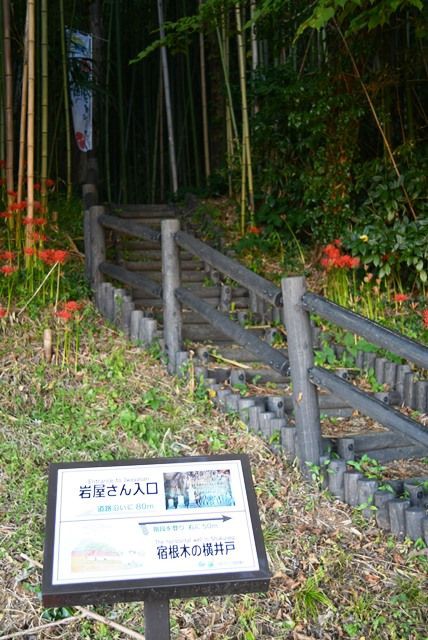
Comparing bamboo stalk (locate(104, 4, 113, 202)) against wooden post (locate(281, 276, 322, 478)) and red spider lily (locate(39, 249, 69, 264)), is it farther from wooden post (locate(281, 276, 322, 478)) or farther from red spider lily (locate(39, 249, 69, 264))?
wooden post (locate(281, 276, 322, 478))

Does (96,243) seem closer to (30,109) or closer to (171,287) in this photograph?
(30,109)

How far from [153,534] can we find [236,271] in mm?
2499

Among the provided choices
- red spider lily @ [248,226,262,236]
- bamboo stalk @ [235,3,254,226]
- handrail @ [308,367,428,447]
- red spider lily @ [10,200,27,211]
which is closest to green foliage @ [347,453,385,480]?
handrail @ [308,367,428,447]

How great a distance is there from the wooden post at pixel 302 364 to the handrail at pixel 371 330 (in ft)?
0.19

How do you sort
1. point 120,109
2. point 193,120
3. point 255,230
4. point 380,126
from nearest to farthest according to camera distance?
point 380,126
point 255,230
point 120,109
point 193,120

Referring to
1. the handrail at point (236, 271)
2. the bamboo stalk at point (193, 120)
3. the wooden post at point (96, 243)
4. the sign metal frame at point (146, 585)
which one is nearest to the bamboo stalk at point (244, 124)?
the wooden post at point (96, 243)

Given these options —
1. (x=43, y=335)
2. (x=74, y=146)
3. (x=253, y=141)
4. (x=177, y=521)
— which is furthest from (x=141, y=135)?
(x=177, y=521)

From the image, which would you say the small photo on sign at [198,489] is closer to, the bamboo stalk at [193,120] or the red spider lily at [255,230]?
the red spider lily at [255,230]

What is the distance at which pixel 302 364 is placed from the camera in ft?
13.8

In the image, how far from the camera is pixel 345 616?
3.53 meters

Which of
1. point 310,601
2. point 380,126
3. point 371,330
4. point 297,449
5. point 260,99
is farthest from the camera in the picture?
point 260,99

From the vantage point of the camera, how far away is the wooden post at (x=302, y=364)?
4195 mm

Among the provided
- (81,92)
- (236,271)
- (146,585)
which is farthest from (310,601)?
(81,92)

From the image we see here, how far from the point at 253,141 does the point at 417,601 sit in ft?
16.4
